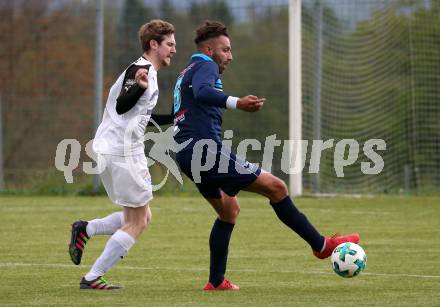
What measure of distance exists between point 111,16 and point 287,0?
11.8 ft

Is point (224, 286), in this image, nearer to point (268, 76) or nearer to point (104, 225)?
point (104, 225)

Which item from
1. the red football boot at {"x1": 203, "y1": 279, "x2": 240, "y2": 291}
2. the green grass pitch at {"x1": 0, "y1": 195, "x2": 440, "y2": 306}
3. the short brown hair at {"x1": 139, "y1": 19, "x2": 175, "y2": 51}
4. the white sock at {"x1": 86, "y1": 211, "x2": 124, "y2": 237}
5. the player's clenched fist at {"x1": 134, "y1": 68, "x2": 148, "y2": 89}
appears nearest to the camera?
the green grass pitch at {"x1": 0, "y1": 195, "x2": 440, "y2": 306}

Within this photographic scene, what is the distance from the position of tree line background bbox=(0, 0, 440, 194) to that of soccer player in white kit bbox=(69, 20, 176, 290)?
1073 cm

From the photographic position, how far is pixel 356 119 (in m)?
19.0

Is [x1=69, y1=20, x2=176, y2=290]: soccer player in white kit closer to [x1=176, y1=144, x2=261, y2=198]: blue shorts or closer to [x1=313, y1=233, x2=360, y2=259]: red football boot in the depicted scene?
[x1=176, y1=144, x2=261, y2=198]: blue shorts

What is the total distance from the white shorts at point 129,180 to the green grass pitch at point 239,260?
0.66 metres

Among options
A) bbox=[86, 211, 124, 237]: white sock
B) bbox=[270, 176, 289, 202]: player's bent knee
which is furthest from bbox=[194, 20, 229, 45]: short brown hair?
bbox=[86, 211, 124, 237]: white sock

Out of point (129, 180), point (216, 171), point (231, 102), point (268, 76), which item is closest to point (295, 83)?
point (268, 76)

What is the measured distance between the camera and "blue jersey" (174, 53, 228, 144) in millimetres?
7660

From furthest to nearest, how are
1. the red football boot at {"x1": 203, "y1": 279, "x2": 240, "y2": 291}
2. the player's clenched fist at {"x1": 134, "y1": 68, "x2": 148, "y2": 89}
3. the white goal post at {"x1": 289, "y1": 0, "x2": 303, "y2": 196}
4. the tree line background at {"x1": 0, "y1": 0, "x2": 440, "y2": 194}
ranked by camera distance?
Answer: the tree line background at {"x1": 0, "y1": 0, "x2": 440, "y2": 194} → the white goal post at {"x1": 289, "y1": 0, "x2": 303, "y2": 196} → the red football boot at {"x1": 203, "y1": 279, "x2": 240, "y2": 291} → the player's clenched fist at {"x1": 134, "y1": 68, "x2": 148, "y2": 89}

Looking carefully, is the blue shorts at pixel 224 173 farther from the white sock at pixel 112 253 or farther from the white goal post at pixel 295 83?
the white goal post at pixel 295 83

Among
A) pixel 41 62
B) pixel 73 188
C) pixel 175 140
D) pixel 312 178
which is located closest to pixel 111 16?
pixel 41 62

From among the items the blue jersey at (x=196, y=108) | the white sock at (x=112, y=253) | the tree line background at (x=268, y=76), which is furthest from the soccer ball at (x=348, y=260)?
the tree line background at (x=268, y=76)

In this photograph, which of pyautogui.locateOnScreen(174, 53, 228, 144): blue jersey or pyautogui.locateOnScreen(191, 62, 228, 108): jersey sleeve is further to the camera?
pyautogui.locateOnScreen(174, 53, 228, 144): blue jersey
